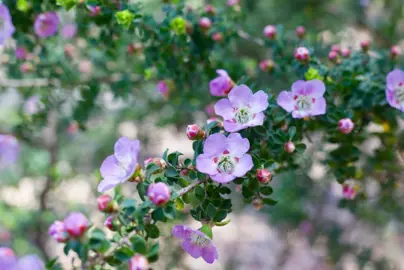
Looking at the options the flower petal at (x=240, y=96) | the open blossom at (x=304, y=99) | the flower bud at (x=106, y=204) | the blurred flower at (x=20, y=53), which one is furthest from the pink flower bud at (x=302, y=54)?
the blurred flower at (x=20, y=53)

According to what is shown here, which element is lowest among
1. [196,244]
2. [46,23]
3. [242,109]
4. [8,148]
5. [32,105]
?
[8,148]

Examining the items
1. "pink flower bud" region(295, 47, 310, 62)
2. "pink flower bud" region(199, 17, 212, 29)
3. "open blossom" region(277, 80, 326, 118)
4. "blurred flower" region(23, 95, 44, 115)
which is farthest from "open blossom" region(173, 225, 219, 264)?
Answer: "blurred flower" region(23, 95, 44, 115)

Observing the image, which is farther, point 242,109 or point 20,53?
point 20,53

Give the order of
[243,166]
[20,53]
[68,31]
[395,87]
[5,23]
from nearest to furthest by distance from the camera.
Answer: [243,166], [395,87], [5,23], [20,53], [68,31]

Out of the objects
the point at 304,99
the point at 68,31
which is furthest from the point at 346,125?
the point at 68,31

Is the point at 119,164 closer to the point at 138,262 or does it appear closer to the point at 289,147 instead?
the point at 138,262

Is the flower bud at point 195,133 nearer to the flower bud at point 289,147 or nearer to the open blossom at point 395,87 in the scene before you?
the flower bud at point 289,147
